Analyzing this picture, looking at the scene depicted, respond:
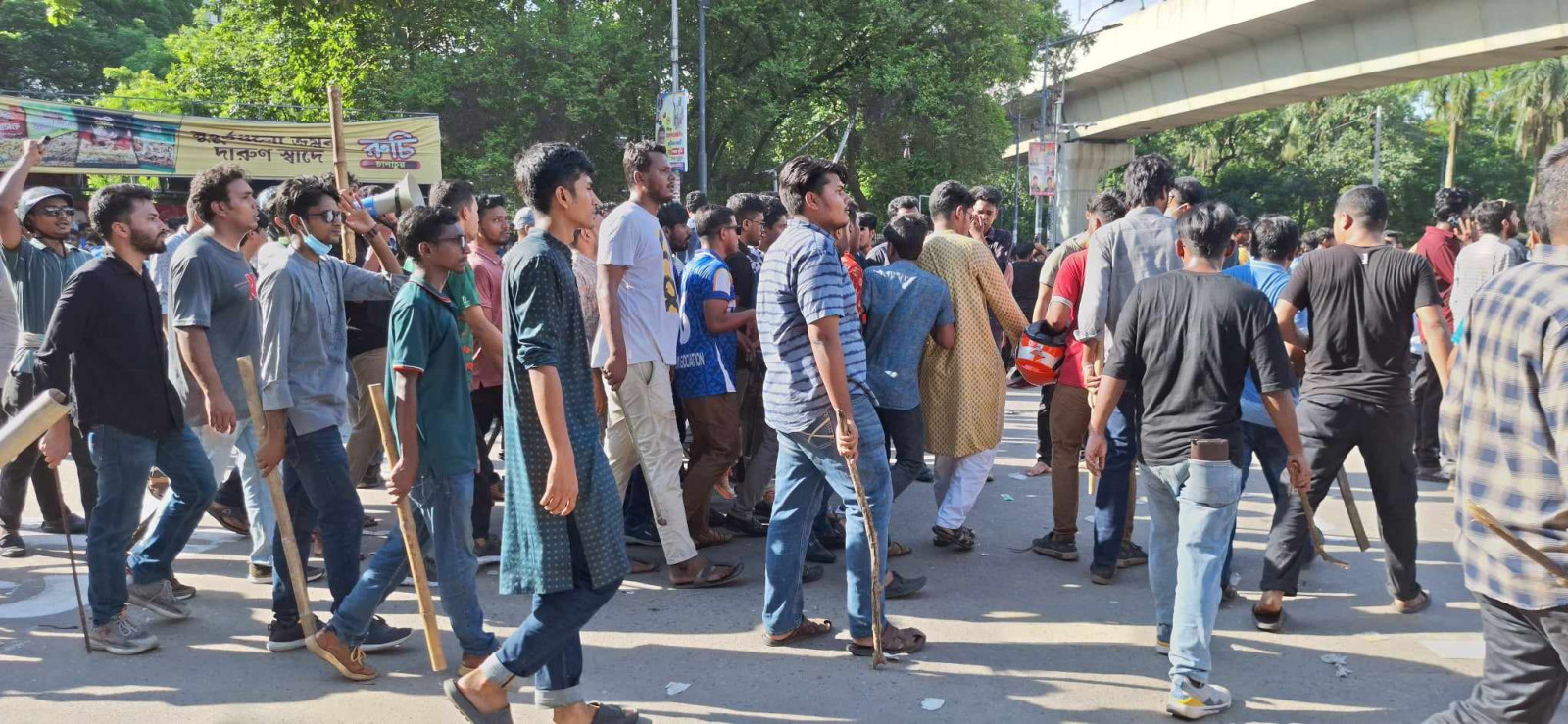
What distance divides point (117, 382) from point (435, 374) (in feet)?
4.82

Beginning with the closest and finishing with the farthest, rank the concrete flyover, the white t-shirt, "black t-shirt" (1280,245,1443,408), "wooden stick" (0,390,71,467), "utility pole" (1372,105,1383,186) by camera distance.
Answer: "wooden stick" (0,390,71,467), "black t-shirt" (1280,245,1443,408), the white t-shirt, the concrete flyover, "utility pole" (1372,105,1383,186)

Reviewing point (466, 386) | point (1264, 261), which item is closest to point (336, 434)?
point (466, 386)

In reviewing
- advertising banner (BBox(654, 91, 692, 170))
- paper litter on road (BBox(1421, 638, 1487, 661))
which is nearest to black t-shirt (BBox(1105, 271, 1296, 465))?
paper litter on road (BBox(1421, 638, 1487, 661))

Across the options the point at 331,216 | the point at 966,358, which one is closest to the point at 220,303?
the point at 331,216

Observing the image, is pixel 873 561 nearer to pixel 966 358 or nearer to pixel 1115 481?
pixel 1115 481

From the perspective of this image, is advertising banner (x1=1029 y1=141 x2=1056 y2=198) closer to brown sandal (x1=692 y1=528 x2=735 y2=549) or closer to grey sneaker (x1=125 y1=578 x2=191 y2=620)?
brown sandal (x1=692 y1=528 x2=735 y2=549)

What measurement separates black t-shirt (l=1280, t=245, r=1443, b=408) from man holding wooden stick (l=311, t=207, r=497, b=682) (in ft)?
11.9

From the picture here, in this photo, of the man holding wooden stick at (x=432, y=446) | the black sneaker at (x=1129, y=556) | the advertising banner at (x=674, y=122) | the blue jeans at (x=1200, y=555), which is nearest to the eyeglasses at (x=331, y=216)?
the man holding wooden stick at (x=432, y=446)

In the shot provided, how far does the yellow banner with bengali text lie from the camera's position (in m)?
21.6

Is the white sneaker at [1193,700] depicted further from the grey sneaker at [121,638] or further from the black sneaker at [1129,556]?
the grey sneaker at [121,638]

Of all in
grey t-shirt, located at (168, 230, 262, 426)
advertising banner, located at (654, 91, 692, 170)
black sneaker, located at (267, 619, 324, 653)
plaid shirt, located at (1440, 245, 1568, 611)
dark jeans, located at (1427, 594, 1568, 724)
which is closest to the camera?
plaid shirt, located at (1440, 245, 1568, 611)

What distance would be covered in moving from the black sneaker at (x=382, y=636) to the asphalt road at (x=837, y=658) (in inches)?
1.8

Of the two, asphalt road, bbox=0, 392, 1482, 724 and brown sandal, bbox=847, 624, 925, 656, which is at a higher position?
brown sandal, bbox=847, 624, 925, 656

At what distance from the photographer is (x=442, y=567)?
4.17 metres
